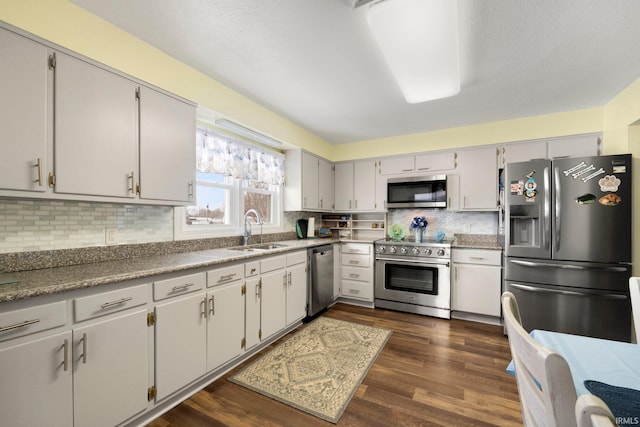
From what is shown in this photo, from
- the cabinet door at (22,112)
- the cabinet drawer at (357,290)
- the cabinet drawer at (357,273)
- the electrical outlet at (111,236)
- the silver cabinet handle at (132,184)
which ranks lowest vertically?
the cabinet drawer at (357,290)

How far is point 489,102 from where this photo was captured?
287cm

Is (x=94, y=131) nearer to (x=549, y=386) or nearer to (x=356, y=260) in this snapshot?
(x=549, y=386)

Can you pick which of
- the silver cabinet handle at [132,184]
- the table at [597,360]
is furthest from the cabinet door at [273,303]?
the table at [597,360]

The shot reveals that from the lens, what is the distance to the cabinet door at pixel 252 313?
227cm

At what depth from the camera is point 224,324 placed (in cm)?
205

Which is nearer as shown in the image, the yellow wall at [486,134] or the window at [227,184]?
the window at [227,184]

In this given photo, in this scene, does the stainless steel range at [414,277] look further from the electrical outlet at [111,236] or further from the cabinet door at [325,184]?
the electrical outlet at [111,236]

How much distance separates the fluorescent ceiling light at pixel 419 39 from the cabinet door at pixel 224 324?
209cm

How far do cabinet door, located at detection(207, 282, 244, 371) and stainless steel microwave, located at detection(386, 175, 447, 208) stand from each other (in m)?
2.58

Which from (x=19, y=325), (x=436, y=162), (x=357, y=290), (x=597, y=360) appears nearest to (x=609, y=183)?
(x=436, y=162)

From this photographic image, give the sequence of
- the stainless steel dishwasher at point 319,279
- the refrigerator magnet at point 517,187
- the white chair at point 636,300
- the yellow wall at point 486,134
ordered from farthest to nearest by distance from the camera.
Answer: the stainless steel dishwasher at point 319,279 < the yellow wall at point 486,134 < the refrigerator magnet at point 517,187 < the white chair at point 636,300

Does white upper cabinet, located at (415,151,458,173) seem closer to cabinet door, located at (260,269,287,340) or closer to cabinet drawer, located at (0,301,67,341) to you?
cabinet door, located at (260,269,287,340)

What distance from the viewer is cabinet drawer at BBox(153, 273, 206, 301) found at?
5.32ft

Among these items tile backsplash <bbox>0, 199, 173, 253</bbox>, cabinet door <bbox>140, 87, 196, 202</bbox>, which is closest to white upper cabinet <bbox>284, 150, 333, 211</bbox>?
cabinet door <bbox>140, 87, 196, 202</bbox>
